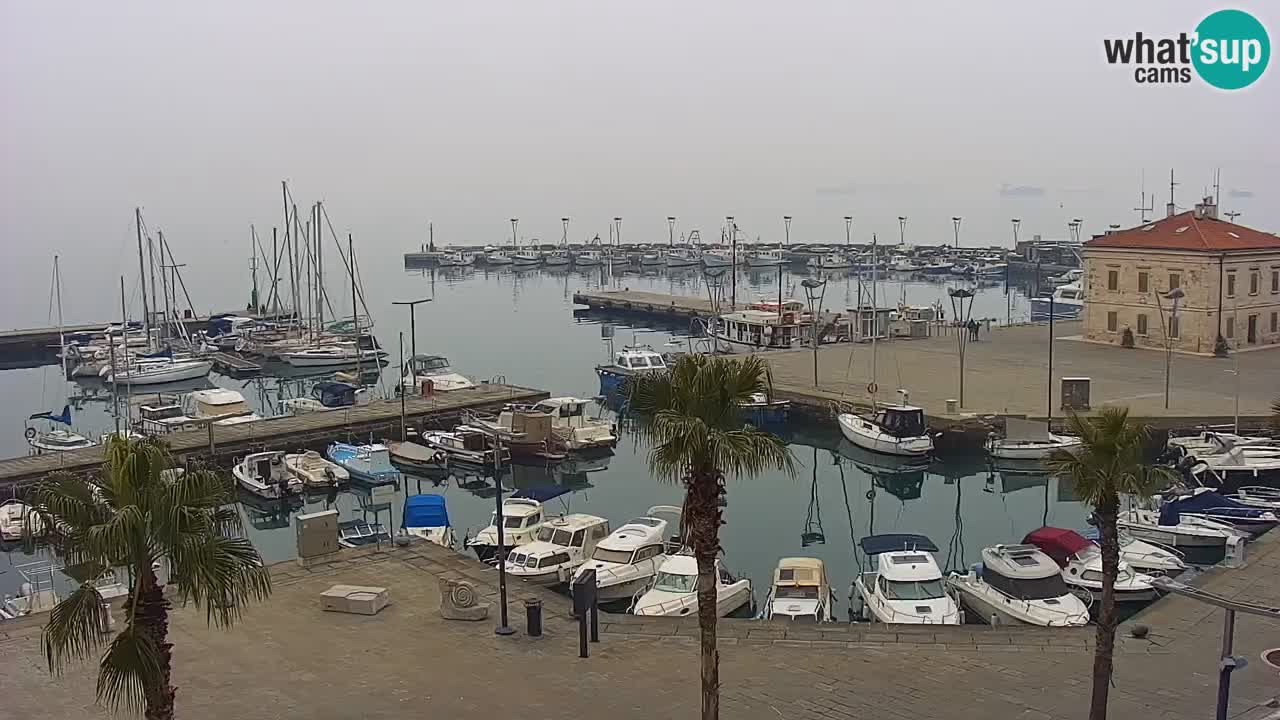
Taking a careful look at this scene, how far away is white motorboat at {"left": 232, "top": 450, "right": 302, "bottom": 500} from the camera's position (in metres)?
36.4

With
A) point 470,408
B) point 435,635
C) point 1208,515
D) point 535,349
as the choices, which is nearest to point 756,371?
point 435,635

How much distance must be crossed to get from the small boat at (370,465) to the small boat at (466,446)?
104 inches

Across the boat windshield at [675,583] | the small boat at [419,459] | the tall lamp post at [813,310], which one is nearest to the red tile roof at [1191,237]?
the tall lamp post at [813,310]

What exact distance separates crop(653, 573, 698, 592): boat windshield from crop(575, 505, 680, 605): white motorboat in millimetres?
678

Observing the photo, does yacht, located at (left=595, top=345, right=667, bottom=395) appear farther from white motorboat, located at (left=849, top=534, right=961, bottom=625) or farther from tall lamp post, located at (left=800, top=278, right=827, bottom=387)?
white motorboat, located at (left=849, top=534, right=961, bottom=625)

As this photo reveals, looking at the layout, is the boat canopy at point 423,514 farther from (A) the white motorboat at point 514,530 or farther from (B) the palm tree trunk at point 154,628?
(B) the palm tree trunk at point 154,628

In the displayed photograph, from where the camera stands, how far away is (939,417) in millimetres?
41344

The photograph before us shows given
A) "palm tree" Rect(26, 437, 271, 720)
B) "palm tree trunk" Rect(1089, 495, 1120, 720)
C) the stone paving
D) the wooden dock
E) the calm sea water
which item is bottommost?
the calm sea water

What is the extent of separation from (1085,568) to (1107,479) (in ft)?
39.1

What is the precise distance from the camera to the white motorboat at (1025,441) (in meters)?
37.6

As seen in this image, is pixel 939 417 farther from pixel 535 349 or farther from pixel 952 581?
pixel 535 349

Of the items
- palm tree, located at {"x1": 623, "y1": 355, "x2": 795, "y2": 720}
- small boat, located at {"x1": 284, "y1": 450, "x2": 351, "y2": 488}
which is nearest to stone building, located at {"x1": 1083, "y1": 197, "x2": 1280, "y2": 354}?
small boat, located at {"x1": 284, "y1": 450, "x2": 351, "y2": 488}

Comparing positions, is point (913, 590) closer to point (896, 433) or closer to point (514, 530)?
point (514, 530)

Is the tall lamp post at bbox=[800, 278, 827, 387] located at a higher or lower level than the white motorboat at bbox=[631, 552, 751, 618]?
higher
